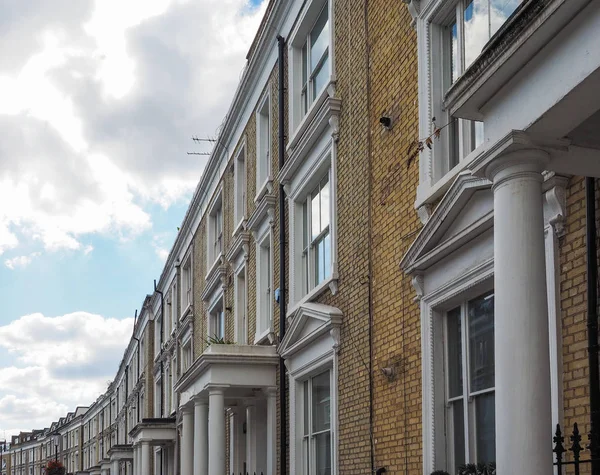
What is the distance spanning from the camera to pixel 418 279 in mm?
10477

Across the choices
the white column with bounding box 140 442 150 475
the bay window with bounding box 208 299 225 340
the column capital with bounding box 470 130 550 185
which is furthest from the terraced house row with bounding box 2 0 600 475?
the white column with bounding box 140 442 150 475

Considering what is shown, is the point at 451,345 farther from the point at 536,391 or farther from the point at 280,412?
the point at 280,412

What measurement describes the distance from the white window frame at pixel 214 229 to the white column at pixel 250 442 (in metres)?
5.96

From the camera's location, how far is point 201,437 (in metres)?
19.5

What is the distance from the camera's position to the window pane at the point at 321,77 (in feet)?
50.3

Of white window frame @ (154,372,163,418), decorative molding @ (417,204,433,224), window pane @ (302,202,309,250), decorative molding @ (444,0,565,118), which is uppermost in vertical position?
window pane @ (302,202,309,250)

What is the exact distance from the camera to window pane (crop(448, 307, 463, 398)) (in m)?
9.98

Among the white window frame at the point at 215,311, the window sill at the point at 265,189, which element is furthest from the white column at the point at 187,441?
the window sill at the point at 265,189

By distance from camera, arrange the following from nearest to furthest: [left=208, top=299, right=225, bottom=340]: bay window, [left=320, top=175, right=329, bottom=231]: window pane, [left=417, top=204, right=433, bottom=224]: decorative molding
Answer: [left=417, top=204, right=433, bottom=224]: decorative molding
[left=320, top=175, right=329, bottom=231]: window pane
[left=208, top=299, right=225, bottom=340]: bay window

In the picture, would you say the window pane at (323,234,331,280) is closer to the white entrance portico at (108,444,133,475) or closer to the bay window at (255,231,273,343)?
the bay window at (255,231,273,343)

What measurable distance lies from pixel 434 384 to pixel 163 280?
3023 cm

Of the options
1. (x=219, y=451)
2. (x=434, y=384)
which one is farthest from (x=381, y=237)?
(x=219, y=451)

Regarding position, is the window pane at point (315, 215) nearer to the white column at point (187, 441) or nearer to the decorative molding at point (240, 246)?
the decorative molding at point (240, 246)

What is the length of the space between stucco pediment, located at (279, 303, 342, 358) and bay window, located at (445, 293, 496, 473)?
11.0 ft
